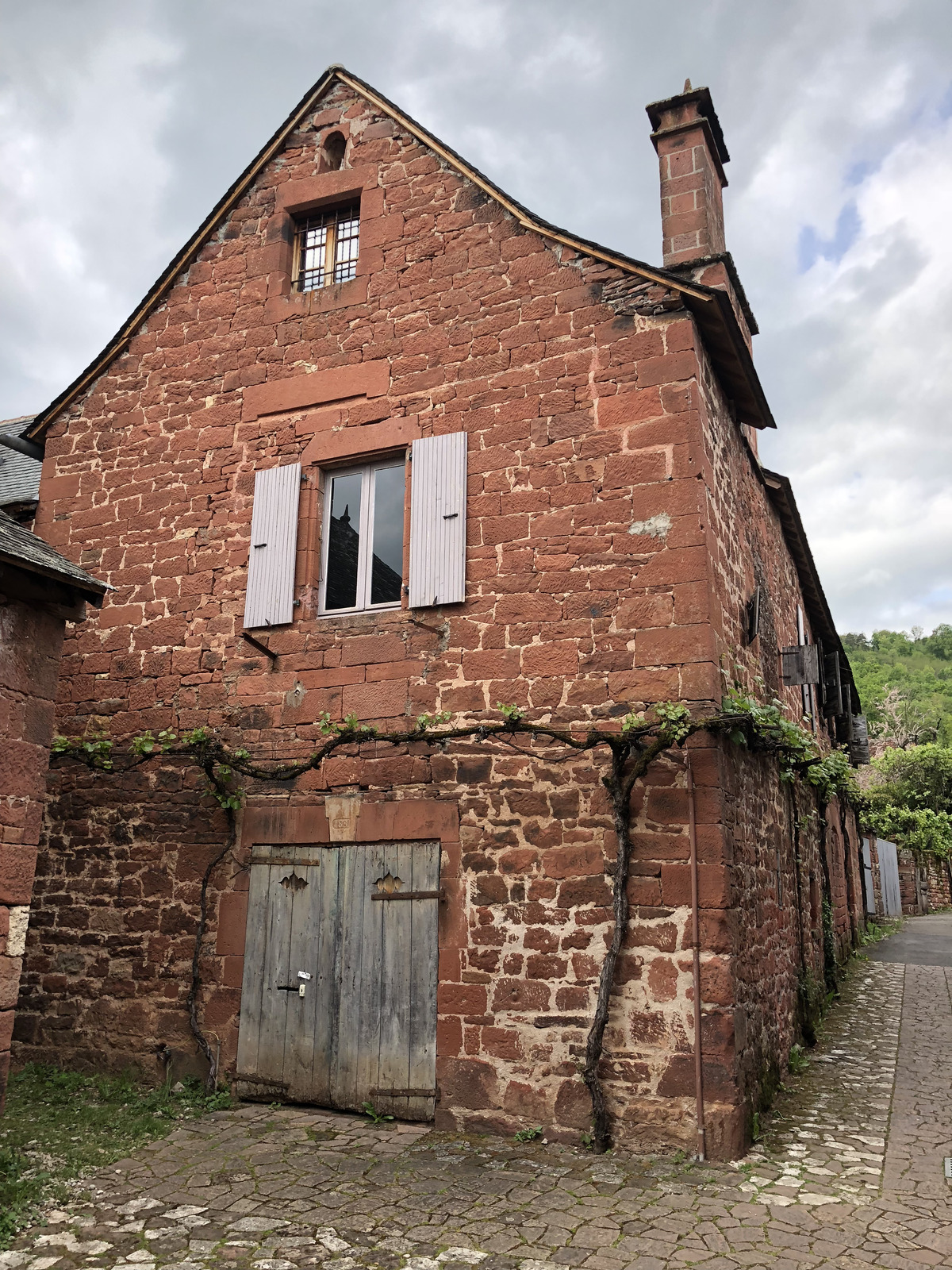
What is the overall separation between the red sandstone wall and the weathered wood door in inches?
80.9

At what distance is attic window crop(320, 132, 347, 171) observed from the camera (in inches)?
346

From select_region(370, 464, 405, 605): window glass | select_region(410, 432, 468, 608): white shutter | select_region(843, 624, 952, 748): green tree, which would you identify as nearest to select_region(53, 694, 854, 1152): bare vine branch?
select_region(410, 432, 468, 608): white shutter

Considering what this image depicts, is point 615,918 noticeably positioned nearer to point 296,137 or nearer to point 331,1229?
point 331,1229

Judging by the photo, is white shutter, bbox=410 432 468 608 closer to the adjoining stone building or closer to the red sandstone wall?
the adjoining stone building

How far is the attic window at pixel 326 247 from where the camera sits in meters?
8.59

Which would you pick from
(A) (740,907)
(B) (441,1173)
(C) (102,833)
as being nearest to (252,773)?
(C) (102,833)

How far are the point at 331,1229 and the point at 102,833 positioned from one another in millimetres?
4362

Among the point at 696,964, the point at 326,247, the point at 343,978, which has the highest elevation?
the point at 326,247

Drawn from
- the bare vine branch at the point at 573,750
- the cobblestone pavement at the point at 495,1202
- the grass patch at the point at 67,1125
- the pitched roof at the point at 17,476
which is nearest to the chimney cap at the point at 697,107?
the bare vine branch at the point at 573,750

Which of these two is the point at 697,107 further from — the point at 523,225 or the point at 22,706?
the point at 22,706

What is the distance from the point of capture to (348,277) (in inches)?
335

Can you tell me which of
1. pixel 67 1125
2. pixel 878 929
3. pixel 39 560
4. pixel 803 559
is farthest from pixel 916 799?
pixel 39 560

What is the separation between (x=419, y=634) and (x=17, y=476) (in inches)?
299

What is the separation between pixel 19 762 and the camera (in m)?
5.40
